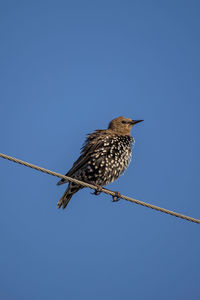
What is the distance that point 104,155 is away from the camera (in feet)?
22.4

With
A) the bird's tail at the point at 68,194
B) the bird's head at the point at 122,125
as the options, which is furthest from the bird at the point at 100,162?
the bird's head at the point at 122,125

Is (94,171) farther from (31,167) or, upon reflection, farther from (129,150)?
(31,167)

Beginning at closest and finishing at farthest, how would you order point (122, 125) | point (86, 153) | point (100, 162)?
1. point (100, 162)
2. point (86, 153)
3. point (122, 125)

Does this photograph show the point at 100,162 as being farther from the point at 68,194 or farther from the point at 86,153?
the point at 68,194

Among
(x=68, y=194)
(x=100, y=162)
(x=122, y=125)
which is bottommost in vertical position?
(x=68, y=194)

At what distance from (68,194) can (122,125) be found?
1613mm

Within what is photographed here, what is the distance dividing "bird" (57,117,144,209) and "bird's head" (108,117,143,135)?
1.21ft

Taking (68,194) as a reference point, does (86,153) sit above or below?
above

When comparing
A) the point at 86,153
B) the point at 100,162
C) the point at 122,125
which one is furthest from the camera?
the point at 122,125

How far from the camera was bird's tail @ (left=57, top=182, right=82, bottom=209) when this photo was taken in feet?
22.6

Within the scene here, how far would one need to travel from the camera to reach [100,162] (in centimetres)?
679

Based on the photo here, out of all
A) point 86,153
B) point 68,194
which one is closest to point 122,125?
point 86,153

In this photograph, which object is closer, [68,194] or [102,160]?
[102,160]

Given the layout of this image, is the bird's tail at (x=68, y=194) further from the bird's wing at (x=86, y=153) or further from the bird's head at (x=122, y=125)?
the bird's head at (x=122, y=125)
